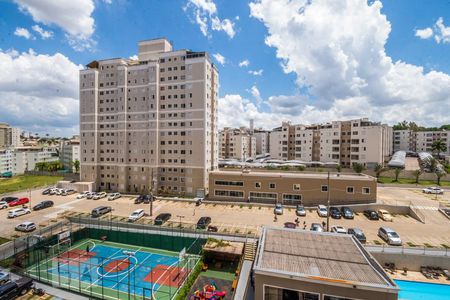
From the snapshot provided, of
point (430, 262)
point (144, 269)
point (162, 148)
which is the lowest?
point (144, 269)

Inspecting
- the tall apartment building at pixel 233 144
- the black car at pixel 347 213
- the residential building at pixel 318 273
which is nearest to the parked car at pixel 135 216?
the residential building at pixel 318 273

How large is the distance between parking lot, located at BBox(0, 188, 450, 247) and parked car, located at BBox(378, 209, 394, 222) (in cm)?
76

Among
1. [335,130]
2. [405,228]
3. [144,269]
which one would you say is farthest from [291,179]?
[335,130]

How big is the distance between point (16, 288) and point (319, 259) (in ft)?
79.1

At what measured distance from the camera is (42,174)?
80.4m

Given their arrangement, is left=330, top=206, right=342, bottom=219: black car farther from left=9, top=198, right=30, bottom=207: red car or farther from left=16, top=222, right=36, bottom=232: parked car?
left=9, top=198, right=30, bottom=207: red car

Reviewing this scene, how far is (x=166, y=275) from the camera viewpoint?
23.3 metres

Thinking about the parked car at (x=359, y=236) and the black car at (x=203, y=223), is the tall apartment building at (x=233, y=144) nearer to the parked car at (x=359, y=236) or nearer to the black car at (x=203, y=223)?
the black car at (x=203, y=223)

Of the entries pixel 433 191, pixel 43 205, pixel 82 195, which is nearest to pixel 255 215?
pixel 82 195

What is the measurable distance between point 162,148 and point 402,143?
419 ft

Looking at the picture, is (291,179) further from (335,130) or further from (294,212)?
(335,130)

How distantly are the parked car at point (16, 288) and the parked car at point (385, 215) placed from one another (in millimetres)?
44568

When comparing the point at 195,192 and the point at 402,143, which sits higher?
the point at 402,143

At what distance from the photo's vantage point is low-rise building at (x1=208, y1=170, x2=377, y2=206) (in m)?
40.0
